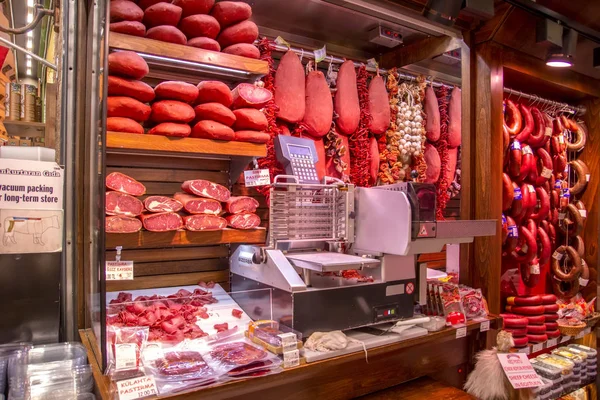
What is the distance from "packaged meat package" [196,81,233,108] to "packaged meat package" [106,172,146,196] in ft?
1.89

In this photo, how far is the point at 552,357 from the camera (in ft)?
12.5

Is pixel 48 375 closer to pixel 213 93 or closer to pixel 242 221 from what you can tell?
pixel 242 221

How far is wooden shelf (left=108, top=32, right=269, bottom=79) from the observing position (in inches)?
86.3

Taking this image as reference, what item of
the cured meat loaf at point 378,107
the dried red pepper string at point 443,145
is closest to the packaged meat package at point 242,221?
the cured meat loaf at point 378,107

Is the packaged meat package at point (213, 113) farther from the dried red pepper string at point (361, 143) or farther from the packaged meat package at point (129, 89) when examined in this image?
the dried red pepper string at point (361, 143)

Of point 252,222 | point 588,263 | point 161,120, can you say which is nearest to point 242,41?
point 161,120

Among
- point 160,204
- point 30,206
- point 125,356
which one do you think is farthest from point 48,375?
point 160,204

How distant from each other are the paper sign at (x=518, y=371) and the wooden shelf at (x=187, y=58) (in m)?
2.25

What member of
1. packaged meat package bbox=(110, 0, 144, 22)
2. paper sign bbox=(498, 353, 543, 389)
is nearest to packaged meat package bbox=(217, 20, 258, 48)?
packaged meat package bbox=(110, 0, 144, 22)

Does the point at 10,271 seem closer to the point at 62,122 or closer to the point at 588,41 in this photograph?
the point at 62,122

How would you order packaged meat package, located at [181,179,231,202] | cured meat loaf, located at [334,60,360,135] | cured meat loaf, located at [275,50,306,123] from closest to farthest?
packaged meat package, located at [181,179,231,202], cured meat loaf, located at [275,50,306,123], cured meat loaf, located at [334,60,360,135]

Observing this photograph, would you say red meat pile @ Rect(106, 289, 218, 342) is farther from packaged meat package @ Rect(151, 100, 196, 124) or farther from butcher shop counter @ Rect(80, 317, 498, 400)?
packaged meat package @ Rect(151, 100, 196, 124)

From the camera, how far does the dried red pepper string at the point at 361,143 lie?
3.40 meters

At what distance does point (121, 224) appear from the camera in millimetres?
2230
